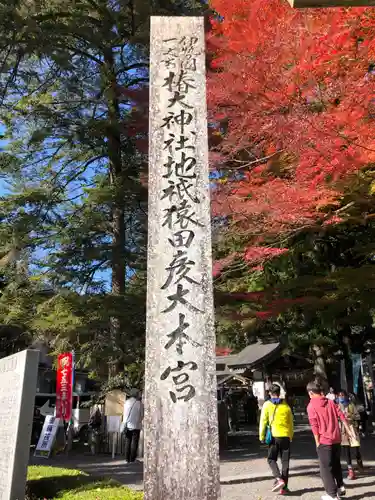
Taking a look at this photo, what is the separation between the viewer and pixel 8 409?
5.64m

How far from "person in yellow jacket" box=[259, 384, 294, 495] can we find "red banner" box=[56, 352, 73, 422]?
670cm

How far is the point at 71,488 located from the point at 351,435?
4478 mm

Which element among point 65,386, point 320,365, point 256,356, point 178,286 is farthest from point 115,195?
point 320,365

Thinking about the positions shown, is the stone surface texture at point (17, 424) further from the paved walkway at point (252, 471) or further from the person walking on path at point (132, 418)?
the person walking on path at point (132, 418)

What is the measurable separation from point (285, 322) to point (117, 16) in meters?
12.5

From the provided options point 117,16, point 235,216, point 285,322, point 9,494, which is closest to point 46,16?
point 117,16

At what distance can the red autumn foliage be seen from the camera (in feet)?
23.5

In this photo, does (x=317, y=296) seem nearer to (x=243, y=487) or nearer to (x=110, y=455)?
(x=243, y=487)

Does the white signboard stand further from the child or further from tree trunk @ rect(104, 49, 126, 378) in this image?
the child

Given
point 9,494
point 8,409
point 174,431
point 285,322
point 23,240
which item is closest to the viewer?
point 174,431

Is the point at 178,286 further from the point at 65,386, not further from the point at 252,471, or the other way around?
the point at 65,386

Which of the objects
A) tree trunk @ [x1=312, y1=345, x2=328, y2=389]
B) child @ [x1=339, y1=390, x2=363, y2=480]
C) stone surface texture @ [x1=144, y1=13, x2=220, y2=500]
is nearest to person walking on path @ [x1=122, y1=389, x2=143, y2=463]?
child @ [x1=339, y1=390, x2=363, y2=480]

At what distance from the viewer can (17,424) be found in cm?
517

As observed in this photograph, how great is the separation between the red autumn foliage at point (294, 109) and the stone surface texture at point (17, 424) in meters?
4.57
